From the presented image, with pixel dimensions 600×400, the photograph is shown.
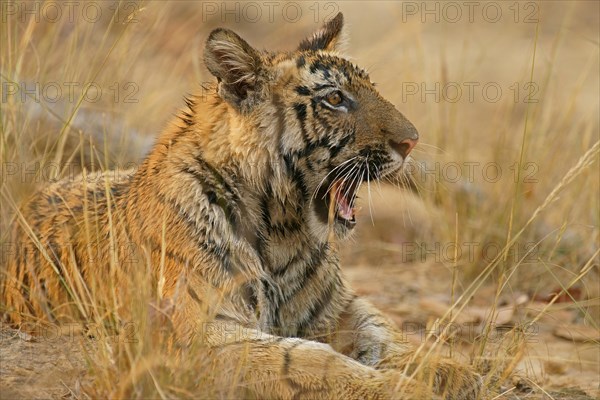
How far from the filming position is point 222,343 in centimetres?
369

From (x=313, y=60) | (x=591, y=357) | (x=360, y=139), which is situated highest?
(x=313, y=60)

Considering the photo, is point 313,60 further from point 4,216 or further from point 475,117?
point 475,117

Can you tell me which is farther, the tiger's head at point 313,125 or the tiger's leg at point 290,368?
the tiger's head at point 313,125

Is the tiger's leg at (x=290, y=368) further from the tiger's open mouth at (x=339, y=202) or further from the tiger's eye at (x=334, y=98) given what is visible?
the tiger's eye at (x=334, y=98)

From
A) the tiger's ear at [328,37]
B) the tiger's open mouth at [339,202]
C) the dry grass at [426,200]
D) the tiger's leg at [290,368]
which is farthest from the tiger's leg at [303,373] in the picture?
the tiger's ear at [328,37]

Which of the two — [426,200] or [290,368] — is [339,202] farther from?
[426,200]

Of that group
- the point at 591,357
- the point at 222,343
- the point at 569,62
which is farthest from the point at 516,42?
the point at 222,343

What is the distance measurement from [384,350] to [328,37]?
5.02 ft

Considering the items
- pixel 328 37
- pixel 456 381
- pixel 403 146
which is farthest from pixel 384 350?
pixel 328 37

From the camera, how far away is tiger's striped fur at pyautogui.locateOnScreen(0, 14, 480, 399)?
13.1ft

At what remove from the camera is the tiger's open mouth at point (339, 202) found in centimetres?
418

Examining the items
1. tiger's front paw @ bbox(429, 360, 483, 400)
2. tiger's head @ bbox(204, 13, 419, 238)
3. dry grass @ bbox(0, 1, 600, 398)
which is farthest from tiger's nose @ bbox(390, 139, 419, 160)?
tiger's front paw @ bbox(429, 360, 483, 400)

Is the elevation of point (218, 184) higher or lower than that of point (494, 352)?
higher

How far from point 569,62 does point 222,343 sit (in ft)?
27.7
